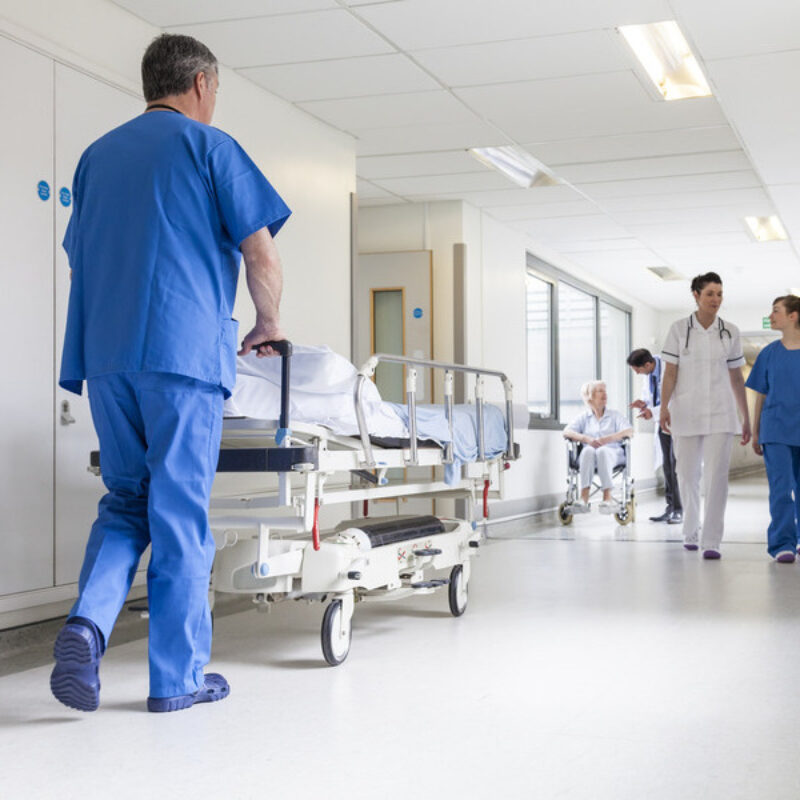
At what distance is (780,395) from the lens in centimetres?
621

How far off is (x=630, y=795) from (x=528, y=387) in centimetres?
778

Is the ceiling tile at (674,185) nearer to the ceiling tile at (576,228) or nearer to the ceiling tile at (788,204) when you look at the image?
the ceiling tile at (788,204)

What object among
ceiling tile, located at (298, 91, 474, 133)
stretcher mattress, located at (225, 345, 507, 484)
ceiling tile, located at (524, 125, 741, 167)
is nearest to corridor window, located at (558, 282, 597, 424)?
ceiling tile, located at (524, 125, 741, 167)

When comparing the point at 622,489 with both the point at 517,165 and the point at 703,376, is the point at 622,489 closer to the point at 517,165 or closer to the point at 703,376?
the point at 703,376

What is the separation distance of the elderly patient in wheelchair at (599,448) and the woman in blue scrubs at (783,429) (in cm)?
262

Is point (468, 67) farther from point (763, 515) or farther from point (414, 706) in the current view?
point (763, 515)

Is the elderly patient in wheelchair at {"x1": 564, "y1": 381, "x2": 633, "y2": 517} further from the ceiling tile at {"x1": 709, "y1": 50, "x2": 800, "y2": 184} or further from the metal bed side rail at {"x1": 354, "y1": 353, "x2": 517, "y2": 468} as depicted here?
the metal bed side rail at {"x1": 354, "y1": 353, "x2": 517, "y2": 468}

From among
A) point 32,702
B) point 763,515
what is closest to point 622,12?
point 32,702

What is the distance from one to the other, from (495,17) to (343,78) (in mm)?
1030

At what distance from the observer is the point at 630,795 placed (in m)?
2.13

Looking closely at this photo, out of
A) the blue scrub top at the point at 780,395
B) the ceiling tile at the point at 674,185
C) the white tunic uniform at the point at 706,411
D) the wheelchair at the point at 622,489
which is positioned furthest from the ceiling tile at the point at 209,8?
the wheelchair at the point at 622,489

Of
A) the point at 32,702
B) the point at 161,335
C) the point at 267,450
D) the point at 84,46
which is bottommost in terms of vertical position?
the point at 32,702

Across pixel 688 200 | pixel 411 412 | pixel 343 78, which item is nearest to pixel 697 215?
pixel 688 200

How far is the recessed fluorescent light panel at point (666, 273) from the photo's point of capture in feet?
38.3
